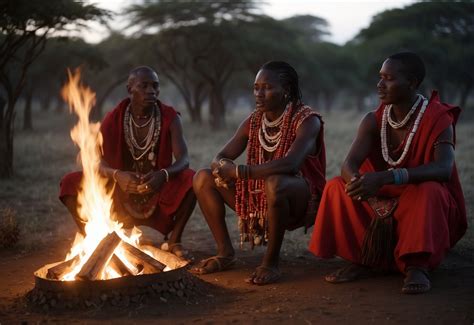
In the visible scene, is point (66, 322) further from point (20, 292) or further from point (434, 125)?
point (434, 125)

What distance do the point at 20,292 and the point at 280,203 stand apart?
76.9 inches

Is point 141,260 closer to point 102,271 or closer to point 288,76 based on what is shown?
point 102,271

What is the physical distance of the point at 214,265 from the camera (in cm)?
499

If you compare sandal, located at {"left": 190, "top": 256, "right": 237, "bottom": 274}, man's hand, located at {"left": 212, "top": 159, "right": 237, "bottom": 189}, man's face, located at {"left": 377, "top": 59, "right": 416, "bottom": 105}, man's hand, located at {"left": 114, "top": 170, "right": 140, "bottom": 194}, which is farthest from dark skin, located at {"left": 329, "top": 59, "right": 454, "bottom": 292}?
man's hand, located at {"left": 114, "top": 170, "right": 140, "bottom": 194}

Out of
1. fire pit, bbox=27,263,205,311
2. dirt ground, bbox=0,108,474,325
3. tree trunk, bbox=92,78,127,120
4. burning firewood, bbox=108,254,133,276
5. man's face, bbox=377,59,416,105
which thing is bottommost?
dirt ground, bbox=0,108,474,325

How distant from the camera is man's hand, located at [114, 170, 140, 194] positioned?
520 cm

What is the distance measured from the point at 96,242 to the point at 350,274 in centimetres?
187

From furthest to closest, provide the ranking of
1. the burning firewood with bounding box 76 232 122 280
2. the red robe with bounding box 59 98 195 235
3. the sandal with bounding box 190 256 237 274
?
the red robe with bounding box 59 98 195 235
the sandal with bounding box 190 256 237 274
the burning firewood with bounding box 76 232 122 280

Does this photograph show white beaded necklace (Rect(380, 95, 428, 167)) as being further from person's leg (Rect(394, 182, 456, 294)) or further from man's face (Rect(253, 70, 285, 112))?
man's face (Rect(253, 70, 285, 112))

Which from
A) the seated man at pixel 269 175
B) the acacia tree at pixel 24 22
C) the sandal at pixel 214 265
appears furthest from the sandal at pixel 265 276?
the acacia tree at pixel 24 22

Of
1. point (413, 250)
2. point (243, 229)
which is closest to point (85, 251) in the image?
point (243, 229)

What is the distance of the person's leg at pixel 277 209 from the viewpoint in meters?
4.55

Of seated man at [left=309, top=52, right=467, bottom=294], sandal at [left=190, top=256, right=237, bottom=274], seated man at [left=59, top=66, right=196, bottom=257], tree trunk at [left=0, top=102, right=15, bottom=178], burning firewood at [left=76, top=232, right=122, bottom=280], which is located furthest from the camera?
tree trunk at [left=0, top=102, right=15, bottom=178]

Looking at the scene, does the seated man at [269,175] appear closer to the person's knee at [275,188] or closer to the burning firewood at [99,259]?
the person's knee at [275,188]
